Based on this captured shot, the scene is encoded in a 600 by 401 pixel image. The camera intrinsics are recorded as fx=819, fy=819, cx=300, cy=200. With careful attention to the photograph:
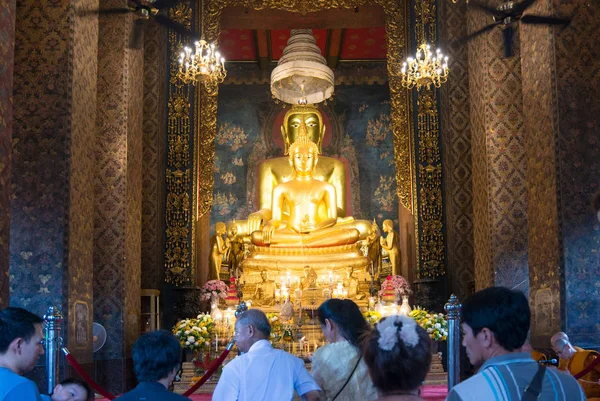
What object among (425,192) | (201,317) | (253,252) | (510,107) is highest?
(510,107)

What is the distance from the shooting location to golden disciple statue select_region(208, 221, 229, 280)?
11820mm

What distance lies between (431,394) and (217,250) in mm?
4685

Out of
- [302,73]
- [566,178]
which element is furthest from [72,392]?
[302,73]

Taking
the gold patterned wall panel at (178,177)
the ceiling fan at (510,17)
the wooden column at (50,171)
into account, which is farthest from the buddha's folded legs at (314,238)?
the wooden column at (50,171)

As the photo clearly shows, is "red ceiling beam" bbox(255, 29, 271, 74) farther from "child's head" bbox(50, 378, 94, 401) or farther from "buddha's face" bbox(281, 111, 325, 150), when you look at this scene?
"child's head" bbox(50, 378, 94, 401)

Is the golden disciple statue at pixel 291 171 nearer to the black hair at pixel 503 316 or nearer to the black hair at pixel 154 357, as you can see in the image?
the black hair at pixel 154 357

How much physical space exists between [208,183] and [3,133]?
6.91 m

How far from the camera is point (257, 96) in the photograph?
15.7 m

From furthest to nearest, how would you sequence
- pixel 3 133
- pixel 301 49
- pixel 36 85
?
1. pixel 301 49
2. pixel 36 85
3. pixel 3 133

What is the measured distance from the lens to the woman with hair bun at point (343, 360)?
342 centimetres

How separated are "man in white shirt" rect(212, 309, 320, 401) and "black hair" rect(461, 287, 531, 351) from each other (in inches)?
53.2

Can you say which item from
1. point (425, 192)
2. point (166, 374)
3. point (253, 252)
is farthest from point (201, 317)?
point (166, 374)

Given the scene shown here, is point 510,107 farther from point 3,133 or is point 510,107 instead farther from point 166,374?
point 166,374

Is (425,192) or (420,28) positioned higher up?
(420,28)
